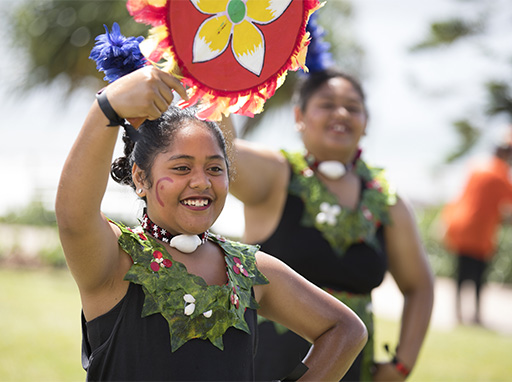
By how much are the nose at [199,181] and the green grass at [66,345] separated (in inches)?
142

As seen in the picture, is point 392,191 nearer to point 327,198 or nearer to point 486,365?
point 327,198

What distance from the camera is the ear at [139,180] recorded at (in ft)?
6.48

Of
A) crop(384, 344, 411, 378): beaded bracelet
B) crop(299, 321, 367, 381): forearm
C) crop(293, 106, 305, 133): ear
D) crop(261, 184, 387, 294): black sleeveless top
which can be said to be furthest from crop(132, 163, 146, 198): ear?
crop(384, 344, 411, 378): beaded bracelet

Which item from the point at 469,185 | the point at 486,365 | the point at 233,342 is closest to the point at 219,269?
the point at 233,342

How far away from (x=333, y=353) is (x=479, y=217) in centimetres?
620

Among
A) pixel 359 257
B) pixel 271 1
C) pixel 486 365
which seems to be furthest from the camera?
pixel 486 365

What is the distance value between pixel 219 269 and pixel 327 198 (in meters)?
1.15

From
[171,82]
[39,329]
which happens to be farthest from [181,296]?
[39,329]

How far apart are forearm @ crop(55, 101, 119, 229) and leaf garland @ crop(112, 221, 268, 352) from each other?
26 cm

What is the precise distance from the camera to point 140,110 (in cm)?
158

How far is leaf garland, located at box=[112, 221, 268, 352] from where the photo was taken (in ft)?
6.03

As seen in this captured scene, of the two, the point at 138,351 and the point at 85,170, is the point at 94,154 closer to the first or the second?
the point at 85,170

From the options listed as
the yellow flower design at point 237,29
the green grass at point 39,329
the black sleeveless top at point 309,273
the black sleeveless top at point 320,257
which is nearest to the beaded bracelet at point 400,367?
the black sleeveless top at point 309,273

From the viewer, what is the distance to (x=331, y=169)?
3.15 meters
